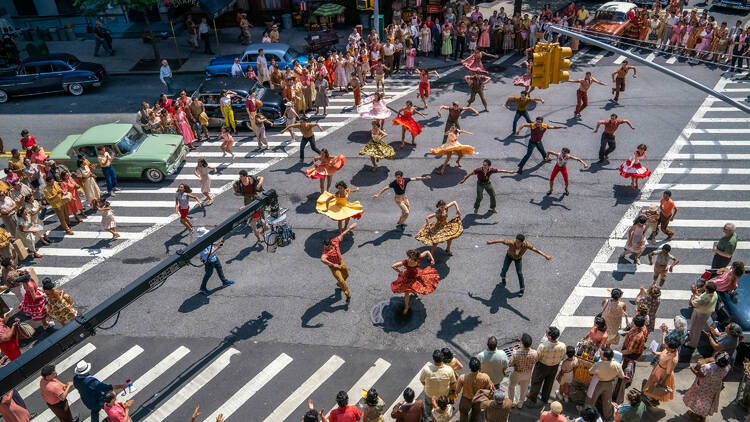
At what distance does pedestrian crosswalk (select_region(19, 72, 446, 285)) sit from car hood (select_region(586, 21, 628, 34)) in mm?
11190

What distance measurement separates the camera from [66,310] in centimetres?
1180

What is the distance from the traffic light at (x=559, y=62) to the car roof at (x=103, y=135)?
1366cm

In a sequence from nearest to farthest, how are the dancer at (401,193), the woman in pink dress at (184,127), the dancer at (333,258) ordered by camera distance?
the dancer at (333,258), the dancer at (401,193), the woman in pink dress at (184,127)

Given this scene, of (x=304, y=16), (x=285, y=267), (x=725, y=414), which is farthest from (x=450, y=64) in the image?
(x=725, y=414)

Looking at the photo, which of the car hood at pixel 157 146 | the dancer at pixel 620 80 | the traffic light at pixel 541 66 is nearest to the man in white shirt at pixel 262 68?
the car hood at pixel 157 146

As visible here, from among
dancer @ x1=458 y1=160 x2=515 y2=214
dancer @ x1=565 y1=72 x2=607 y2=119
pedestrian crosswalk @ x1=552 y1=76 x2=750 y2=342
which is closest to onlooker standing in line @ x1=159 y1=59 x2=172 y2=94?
dancer @ x1=458 y1=160 x2=515 y2=214

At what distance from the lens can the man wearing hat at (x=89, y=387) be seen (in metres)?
9.33

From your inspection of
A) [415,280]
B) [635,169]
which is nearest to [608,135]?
[635,169]

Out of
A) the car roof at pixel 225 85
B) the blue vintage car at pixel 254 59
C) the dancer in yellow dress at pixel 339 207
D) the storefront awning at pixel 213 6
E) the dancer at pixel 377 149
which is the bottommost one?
the dancer in yellow dress at pixel 339 207

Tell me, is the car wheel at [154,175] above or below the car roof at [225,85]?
below

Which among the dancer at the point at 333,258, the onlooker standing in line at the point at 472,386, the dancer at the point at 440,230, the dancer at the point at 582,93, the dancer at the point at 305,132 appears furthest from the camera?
the dancer at the point at 582,93

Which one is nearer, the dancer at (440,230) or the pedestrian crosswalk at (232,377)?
the pedestrian crosswalk at (232,377)

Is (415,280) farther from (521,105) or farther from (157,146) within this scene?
(157,146)

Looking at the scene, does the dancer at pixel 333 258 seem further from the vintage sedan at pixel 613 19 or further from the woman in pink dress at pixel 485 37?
the vintage sedan at pixel 613 19
